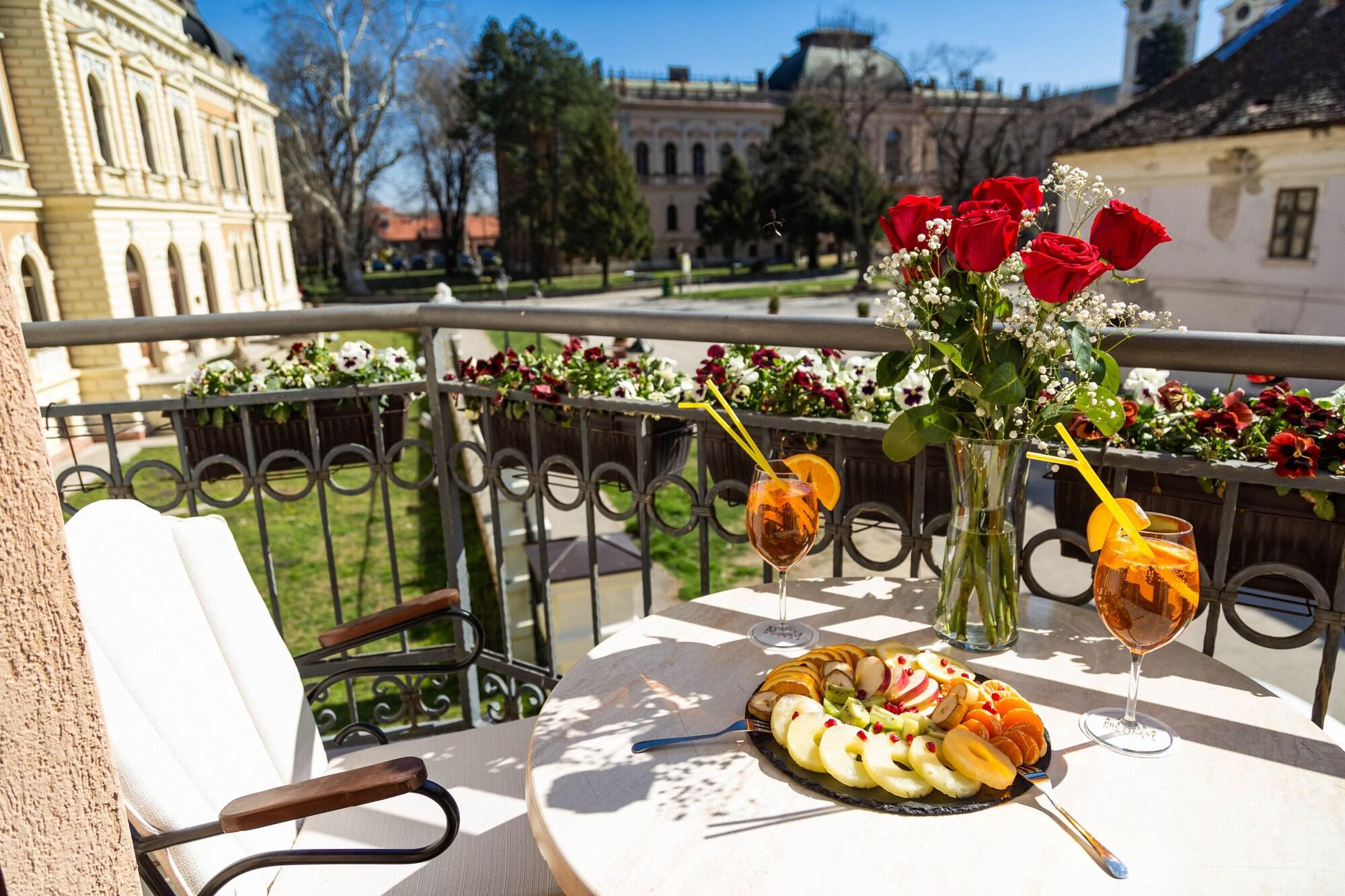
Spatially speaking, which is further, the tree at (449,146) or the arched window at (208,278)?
the tree at (449,146)

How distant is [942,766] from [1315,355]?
1.18 metres

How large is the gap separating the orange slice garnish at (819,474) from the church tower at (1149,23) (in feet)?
228

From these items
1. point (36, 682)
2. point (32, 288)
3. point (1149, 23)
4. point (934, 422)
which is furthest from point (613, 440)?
point (1149, 23)

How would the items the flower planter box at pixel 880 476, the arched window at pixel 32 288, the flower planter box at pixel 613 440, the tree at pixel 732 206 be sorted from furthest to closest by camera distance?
the tree at pixel 732 206
the arched window at pixel 32 288
the flower planter box at pixel 613 440
the flower planter box at pixel 880 476

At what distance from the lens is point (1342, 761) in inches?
47.6

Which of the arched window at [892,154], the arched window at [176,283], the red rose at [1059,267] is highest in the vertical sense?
the arched window at [892,154]

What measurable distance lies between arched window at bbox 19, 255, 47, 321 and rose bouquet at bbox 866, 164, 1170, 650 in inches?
781

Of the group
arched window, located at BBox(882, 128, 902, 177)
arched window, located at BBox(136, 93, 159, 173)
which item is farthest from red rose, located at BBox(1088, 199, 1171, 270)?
arched window, located at BBox(882, 128, 902, 177)

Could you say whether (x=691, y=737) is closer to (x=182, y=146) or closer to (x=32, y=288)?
(x=32, y=288)

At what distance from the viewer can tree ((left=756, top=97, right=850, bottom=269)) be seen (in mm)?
38812

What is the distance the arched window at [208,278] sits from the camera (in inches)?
1019

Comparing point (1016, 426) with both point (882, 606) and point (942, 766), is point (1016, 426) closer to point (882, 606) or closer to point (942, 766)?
point (882, 606)

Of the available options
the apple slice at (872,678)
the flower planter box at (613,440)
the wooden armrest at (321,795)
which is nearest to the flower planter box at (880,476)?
the flower planter box at (613,440)

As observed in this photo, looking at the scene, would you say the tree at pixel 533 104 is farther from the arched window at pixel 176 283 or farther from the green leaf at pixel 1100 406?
the green leaf at pixel 1100 406
